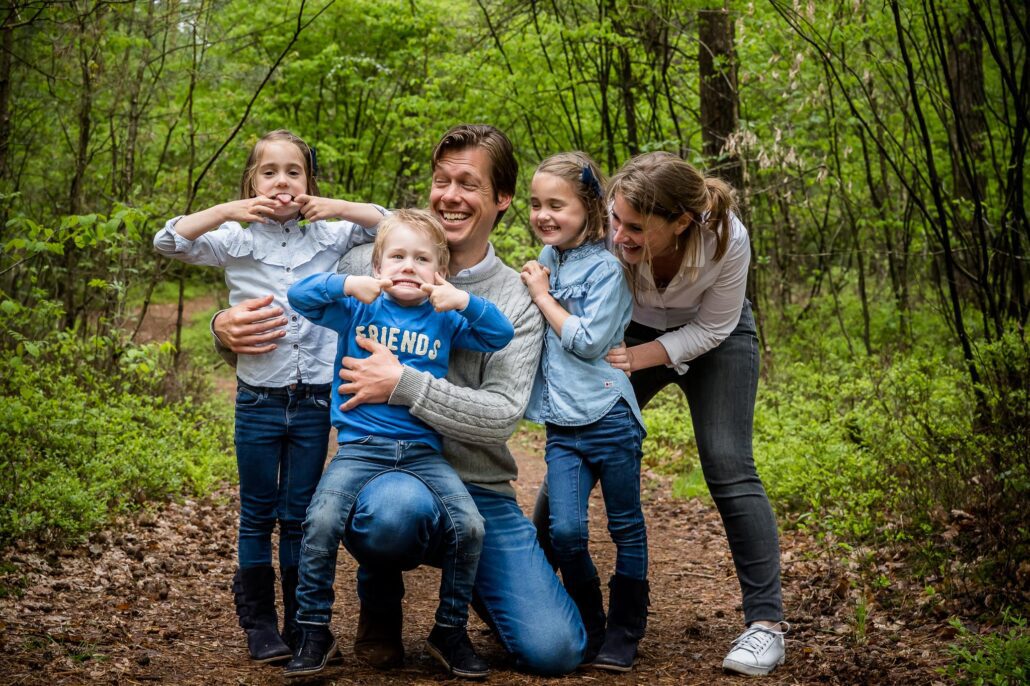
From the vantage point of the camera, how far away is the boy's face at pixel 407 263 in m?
3.28

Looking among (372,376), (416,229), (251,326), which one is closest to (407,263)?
(416,229)

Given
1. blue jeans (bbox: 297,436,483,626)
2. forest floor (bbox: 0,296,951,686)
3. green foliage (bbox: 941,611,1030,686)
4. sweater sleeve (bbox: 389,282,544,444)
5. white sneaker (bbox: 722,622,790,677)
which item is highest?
sweater sleeve (bbox: 389,282,544,444)

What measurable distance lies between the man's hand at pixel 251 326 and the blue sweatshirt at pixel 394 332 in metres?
0.18

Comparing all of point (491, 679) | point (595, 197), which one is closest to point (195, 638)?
point (491, 679)

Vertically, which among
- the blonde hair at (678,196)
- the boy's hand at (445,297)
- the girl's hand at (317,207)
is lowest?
the boy's hand at (445,297)

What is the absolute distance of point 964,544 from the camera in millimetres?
4238

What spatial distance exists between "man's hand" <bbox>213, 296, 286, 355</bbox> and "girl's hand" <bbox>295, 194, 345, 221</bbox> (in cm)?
37

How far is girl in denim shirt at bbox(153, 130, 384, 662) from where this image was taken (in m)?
3.49

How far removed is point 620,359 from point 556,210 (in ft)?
2.10

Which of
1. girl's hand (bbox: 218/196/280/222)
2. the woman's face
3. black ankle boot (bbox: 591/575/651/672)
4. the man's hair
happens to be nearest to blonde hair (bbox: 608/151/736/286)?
the woman's face

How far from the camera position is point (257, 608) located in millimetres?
3496

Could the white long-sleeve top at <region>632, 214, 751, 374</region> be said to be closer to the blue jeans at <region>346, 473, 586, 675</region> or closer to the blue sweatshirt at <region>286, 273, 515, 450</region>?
the blue sweatshirt at <region>286, 273, 515, 450</region>

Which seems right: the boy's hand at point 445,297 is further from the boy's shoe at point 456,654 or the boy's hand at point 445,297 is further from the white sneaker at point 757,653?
the white sneaker at point 757,653

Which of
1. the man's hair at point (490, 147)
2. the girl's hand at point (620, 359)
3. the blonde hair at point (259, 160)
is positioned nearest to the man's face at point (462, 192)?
the man's hair at point (490, 147)
